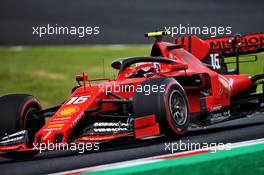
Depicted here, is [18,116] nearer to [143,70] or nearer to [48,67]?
[143,70]

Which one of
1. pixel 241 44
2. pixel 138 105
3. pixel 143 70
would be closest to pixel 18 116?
pixel 138 105

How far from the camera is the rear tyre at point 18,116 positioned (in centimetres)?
666

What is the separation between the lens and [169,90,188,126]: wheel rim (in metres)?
6.47

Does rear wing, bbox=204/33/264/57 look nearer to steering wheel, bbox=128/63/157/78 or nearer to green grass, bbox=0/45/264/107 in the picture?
green grass, bbox=0/45/264/107

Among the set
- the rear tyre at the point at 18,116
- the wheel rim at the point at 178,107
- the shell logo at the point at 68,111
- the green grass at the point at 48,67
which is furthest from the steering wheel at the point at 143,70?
the green grass at the point at 48,67

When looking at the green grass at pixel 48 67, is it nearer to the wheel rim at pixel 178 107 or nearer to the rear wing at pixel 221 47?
the rear wing at pixel 221 47

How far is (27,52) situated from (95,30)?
1.37m

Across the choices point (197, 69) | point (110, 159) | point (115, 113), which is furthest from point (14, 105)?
point (197, 69)

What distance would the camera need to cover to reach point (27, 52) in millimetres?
11844

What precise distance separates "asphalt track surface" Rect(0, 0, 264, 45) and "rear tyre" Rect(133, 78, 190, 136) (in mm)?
4322

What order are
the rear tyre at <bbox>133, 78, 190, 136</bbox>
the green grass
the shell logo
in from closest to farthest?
the rear tyre at <bbox>133, 78, 190, 136</bbox> → the shell logo → the green grass

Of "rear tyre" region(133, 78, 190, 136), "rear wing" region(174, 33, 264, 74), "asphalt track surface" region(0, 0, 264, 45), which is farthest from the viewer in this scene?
"asphalt track surface" region(0, 0, 264, 45)

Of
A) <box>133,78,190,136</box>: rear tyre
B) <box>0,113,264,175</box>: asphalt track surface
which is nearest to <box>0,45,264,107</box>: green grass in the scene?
<box>0,113,264,175</box>: asphalt track surface

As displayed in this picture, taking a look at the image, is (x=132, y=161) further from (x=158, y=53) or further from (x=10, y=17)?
(x=10, y=17)
